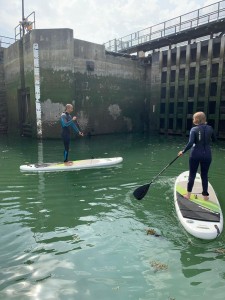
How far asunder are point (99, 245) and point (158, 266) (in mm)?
982

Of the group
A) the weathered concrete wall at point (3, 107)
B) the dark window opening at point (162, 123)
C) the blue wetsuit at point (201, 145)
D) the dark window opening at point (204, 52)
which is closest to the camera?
the blue wetsuit at point (201, 145)

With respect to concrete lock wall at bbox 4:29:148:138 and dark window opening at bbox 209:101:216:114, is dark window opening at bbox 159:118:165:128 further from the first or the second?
dark window opening at bbox 209:101:216:114

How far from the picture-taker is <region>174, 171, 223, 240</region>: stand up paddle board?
13.6ft

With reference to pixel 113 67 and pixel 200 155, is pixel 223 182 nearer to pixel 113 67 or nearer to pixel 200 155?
pixel 200 155

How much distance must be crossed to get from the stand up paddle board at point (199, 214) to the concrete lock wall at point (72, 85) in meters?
11.4

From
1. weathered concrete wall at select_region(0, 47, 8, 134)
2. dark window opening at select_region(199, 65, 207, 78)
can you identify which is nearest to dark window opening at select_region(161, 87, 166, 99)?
dark window opening at select_region(199, 65, 207, 78)

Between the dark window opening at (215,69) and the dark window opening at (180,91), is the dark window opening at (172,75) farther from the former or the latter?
the dark window opening at (215,69)

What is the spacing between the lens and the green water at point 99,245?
3057mm

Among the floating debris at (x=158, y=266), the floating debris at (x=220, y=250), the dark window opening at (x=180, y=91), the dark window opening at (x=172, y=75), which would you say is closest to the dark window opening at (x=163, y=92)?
the dark window opening at (x=172, y=75)

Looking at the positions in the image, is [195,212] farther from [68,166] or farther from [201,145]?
[68,166]

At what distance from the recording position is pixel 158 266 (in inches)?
135

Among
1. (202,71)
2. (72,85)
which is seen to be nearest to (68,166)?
(72,85)

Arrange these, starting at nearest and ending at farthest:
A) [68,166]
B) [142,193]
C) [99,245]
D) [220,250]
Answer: [220,250]
[99,245]
[142,193]
[68,166]

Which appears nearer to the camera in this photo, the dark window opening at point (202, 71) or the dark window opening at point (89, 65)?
the dark window opening at point (202, 71)
